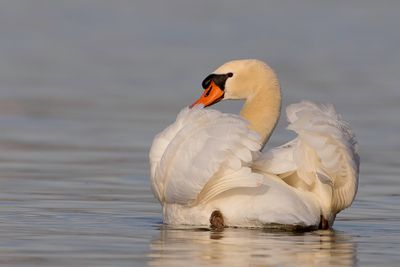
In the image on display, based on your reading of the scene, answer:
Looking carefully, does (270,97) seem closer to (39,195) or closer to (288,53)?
(39,195)

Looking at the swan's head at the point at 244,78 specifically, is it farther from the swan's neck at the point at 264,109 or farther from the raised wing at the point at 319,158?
the raised wing at the point at 319,158

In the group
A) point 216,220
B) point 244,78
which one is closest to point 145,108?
point 244,78

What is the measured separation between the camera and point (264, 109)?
1227cm

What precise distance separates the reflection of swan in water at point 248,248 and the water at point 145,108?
0.05ft

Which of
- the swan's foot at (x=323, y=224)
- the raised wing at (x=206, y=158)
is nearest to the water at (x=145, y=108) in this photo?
the swan's foot at (x=323, y=224)

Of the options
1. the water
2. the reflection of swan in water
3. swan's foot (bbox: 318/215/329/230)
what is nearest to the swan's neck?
the water

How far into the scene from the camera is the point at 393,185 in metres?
13.4

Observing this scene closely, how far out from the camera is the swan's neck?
39.9ft

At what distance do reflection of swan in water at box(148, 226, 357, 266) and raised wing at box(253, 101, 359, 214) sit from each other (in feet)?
1.02

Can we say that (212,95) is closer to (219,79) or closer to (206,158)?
(219,79)

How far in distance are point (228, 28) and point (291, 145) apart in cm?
1958

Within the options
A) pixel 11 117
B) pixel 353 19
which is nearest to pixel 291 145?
pixel 11 117

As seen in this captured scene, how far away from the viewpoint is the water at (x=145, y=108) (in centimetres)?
998

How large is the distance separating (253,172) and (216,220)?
0.44 meters
